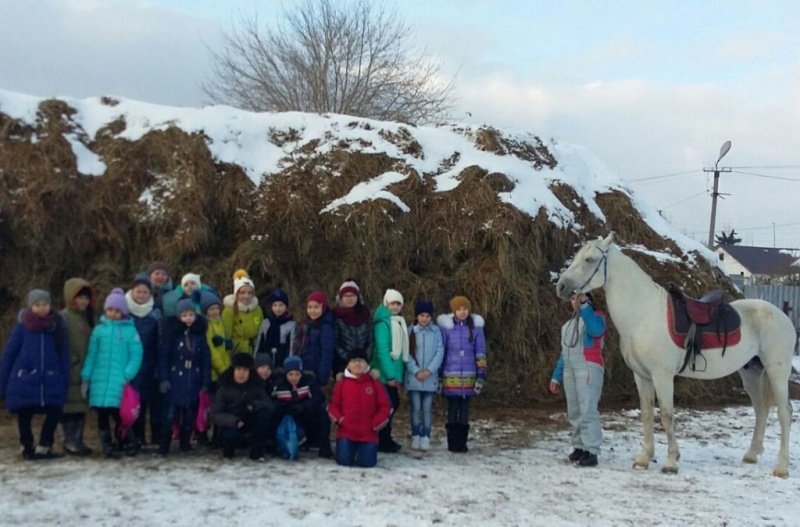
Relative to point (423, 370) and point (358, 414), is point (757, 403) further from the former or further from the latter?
point (358, 414)

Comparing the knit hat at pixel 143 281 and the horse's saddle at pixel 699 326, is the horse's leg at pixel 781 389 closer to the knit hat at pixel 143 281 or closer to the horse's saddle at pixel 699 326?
the horse's saddle at pixel 699 326

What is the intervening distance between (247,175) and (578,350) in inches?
191

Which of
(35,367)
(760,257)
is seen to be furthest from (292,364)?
(760,257)

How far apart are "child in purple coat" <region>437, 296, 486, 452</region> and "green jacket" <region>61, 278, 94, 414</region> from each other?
3219 mm

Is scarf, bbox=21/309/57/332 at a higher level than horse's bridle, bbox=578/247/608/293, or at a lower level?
lower

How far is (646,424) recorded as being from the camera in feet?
22.7

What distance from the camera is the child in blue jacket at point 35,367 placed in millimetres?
5938

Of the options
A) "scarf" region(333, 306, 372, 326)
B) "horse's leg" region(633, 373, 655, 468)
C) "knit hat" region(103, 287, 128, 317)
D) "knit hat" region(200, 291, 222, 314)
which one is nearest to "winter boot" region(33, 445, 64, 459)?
"knit hat" region(103, 287, 128, 317)

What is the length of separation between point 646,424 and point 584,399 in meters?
0.64

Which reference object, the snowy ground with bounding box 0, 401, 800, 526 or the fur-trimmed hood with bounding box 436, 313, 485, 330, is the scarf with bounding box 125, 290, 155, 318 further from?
the fur-trimmed hood with bounding box 436, 313, 485, 330

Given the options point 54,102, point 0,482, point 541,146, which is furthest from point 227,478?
point 541,146

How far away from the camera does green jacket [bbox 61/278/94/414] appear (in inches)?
247

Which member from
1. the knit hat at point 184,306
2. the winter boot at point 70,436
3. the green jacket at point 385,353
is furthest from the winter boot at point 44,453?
the green jacket at point 385,353

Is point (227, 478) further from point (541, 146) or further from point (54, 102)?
point (541, 146)
